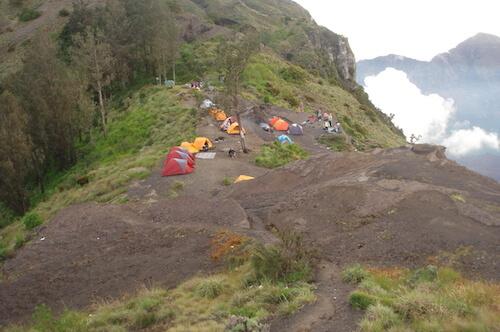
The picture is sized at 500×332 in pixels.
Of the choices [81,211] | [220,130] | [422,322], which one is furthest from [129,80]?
[422,322]

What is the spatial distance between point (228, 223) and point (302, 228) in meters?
3.17

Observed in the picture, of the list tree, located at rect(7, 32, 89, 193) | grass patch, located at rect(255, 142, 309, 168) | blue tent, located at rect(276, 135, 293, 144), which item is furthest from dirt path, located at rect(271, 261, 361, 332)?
tree, located at rect(7, 32, 89, 193)

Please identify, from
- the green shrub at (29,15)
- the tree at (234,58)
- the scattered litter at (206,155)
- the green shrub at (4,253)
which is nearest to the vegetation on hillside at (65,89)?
the scattered litter at (206,155)

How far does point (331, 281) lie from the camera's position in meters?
12.3

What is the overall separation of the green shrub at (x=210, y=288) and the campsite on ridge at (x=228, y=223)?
0.05 metres

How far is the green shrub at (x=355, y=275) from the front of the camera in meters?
11.8

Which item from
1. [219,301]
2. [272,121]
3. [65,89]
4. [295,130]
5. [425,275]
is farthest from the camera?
[65,89]

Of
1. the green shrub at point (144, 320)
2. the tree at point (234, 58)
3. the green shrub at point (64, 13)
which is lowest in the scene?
the green shrub at point (144, 320)

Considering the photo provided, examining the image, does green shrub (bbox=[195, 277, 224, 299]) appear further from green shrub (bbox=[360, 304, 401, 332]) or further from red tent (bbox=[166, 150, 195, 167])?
red tent (bbox=[166, 150, 195, 167])

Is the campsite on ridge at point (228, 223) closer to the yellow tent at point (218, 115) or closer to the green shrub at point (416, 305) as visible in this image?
the green shrub at point (416, 305)

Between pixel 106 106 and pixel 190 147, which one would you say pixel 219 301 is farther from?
pixel 106 106

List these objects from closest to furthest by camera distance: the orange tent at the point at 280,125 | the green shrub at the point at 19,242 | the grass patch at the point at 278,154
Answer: the green shrub at the point at 19,242, the grass patch at the point at 278,154, the orange tent at the point at 280,125

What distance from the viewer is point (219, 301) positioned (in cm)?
1215

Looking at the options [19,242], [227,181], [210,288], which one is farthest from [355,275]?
[19,242]
